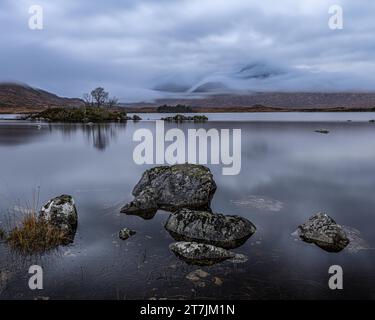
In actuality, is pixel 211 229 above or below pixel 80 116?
below

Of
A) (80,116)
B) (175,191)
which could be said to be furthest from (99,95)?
(175,191)

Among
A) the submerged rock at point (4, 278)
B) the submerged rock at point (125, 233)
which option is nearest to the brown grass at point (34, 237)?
the submerged rock at point (4, 278)

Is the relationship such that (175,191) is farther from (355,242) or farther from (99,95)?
(99,95)

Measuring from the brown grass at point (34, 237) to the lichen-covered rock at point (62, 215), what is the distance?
0.42 meters

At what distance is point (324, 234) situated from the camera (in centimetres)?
1087

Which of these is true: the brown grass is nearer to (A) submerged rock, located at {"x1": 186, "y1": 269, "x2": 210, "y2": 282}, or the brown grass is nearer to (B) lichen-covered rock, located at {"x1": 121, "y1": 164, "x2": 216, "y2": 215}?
(B) lichen-covered rock, located at {"x1": 121, "y1": 164, "x2": 216, "y2": 215}

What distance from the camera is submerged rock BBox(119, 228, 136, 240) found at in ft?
36.6

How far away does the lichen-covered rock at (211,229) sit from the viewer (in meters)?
10.9

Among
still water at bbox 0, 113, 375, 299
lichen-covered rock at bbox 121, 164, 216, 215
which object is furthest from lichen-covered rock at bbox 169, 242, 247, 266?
lichen-covered rock at bbox 121, 164, 216, 215

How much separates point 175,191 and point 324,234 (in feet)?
22.5

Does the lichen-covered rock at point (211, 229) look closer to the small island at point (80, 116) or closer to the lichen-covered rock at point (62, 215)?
the lichen-covered rock at point (62, 215)

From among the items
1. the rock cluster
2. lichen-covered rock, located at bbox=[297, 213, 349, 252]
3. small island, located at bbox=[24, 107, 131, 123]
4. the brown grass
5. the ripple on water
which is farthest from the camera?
small island, located at bbox=[24, 107, 131, 123]

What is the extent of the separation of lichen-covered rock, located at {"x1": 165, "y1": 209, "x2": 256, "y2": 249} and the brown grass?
12.2ft

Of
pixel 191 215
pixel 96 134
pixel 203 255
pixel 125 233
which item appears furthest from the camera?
pixel 96 134
